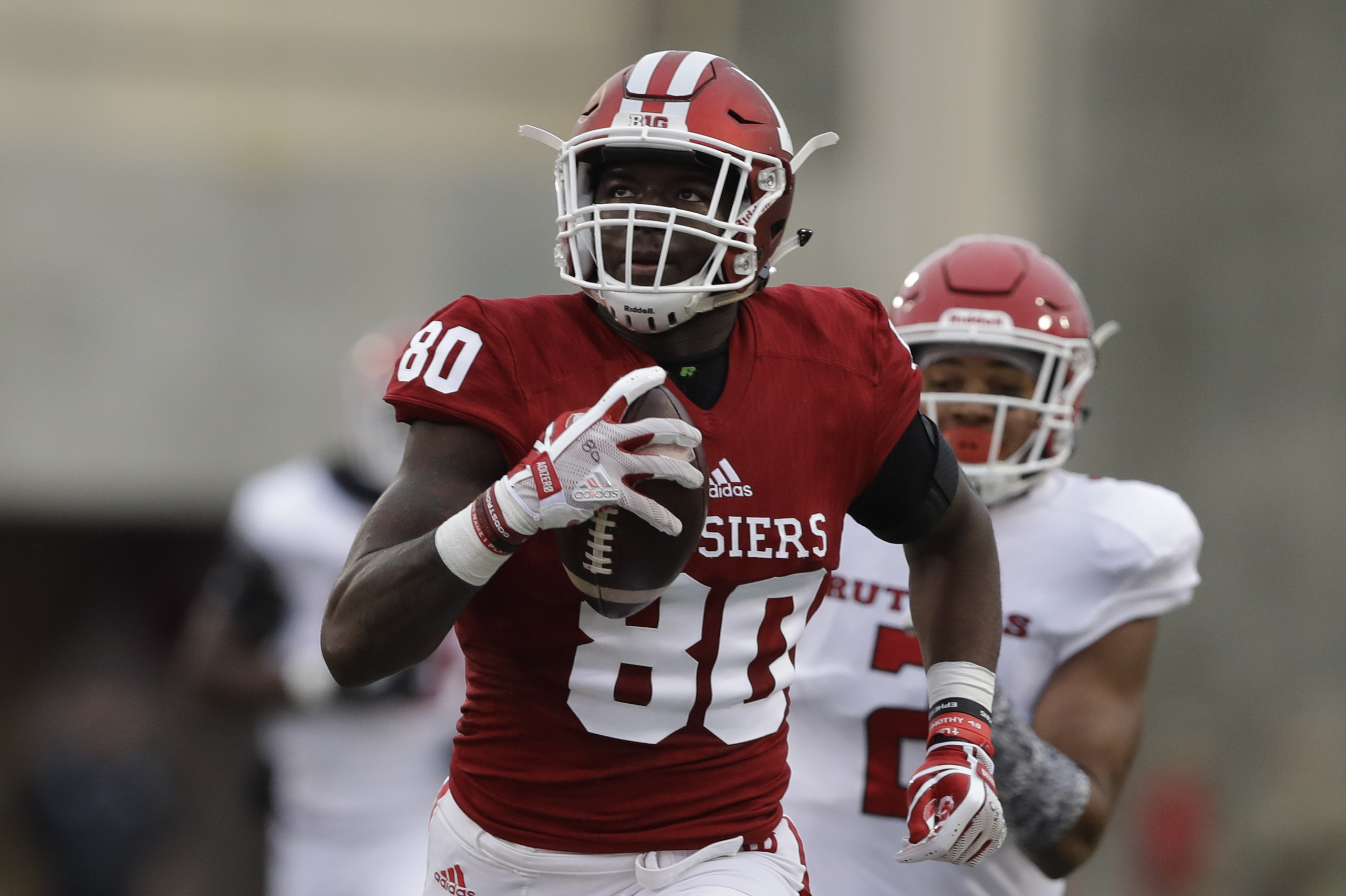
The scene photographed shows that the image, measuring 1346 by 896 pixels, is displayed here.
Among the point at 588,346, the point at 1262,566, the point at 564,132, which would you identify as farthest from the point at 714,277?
the point at 564,132

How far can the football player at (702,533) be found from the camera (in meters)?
2.45

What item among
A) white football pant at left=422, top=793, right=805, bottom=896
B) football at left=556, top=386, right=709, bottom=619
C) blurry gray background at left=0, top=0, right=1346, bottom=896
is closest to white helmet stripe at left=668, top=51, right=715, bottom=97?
football at left=556, top=386, right=709, bottom=619

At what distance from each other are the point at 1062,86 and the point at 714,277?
738 cm

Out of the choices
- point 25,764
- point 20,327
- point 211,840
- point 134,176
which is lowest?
point 211,840

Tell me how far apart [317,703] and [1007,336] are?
94.0 inches

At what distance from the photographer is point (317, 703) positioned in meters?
4.91

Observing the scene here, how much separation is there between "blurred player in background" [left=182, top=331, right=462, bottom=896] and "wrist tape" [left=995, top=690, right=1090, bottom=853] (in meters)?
2.02

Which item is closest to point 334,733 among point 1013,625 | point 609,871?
point 1013,625

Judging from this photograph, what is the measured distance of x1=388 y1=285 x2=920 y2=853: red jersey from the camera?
97.0 inches

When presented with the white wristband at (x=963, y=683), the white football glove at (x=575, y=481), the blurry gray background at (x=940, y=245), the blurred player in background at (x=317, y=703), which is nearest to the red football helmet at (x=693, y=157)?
the white football glove at (x=575, y=481)

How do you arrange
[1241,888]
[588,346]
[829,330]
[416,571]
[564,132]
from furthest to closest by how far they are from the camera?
1. [564,132]
2. [1241,888]
3. [829,330]
4. [588,346]
5. [416,571]

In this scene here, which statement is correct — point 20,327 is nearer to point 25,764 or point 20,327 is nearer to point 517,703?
point 25,764

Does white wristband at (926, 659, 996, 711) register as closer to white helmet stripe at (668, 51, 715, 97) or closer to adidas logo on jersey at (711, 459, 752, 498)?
adidas logo on jersey at (711, 459, 752, 498)

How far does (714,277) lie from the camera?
2572 millimetres
